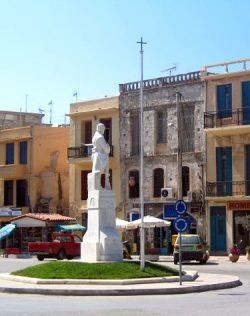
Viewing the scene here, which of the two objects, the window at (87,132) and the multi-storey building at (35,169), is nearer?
the window at (87,132)

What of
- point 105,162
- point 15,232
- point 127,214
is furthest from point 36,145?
point 105,162

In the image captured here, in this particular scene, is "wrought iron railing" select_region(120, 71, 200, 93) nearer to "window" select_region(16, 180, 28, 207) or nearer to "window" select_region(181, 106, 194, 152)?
"window" select_region(181, 106, 194, 152)

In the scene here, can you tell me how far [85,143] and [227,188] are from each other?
41.1 feet

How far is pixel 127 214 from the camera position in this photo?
4909 cm

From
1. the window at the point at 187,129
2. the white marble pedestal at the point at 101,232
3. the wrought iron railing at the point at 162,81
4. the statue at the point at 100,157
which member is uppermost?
the wrought iron railing at the point at 162,81

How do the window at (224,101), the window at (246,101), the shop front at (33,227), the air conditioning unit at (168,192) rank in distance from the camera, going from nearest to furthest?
the window at (246,101)
the window at (224,101)
the air conditioning unit at (168,192)
the shop front at (33,227)

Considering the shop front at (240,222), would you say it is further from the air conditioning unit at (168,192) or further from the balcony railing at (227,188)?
the air conditioning unit at (168,192)

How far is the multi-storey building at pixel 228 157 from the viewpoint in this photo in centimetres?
4366

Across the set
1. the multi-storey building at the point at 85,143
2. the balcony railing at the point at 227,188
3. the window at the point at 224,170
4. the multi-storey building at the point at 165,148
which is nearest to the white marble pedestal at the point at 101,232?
the balcony railing at the point at 227,188

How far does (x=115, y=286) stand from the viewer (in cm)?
2053

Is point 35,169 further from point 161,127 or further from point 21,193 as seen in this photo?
point 161,127

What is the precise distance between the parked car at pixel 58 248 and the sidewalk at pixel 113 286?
59.0 ft

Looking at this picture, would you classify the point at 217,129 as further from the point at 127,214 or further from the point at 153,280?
Result: the point at 153,280

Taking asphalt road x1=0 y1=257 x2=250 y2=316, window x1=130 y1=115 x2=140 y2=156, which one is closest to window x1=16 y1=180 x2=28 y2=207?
window x1=130 y1=115 x2=140 y2=156
